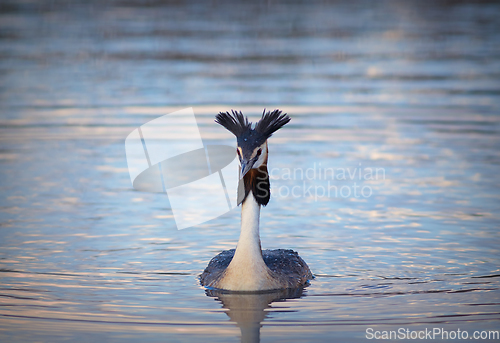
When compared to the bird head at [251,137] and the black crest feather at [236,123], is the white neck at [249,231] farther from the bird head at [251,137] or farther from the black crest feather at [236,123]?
the black crest feather at [236,123]

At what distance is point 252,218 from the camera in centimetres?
952

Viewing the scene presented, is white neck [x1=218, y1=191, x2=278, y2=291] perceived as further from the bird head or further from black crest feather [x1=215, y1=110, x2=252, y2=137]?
black crest feather [x1=215, y1=110, x2=252, y2=137]

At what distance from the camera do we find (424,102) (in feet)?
72.4

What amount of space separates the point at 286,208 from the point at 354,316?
16.3 feet

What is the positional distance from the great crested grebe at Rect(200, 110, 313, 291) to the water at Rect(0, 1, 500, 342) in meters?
0.21

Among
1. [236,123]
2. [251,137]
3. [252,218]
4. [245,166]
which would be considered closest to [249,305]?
[252,218]

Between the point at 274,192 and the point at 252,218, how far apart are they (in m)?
5.16

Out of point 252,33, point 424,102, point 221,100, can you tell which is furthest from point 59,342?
point 252,33

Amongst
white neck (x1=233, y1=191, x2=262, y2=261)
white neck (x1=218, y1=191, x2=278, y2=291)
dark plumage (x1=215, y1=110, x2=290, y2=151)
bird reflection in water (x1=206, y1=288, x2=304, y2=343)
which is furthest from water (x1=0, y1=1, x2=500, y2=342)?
dark plumage (x1=215, y1=110, x2=290, y2=151)

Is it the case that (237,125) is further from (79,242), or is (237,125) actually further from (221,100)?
(221,100)

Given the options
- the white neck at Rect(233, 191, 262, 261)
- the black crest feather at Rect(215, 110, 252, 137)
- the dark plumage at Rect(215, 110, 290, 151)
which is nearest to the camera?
the dark plumage at Rect(215, 110, 290, 151)

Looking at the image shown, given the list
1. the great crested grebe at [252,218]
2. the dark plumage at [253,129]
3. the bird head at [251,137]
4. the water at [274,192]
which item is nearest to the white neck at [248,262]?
the great crested grebe at [252,218]

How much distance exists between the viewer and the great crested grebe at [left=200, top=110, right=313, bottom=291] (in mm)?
9257

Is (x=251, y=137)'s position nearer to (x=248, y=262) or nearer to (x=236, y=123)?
(x=236, y=123)
